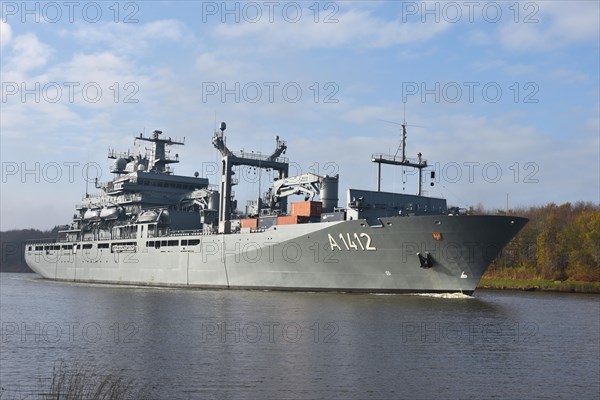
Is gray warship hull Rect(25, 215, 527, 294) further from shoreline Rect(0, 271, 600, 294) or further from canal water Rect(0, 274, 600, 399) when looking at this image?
shoreline Rect(0, 271, 600, 294)

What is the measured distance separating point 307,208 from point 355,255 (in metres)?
5.23

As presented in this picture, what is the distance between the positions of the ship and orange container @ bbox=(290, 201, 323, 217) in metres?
0.07

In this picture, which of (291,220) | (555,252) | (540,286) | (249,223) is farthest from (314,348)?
(555,252)

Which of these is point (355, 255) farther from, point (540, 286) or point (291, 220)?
point (540, 286)

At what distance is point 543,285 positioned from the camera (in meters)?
61.7

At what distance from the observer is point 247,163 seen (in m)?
50.2

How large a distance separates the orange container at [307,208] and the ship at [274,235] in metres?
0.07

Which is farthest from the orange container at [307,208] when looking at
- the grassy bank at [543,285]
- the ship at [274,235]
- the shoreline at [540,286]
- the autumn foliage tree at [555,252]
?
the autumn foliage tree at [555,252]

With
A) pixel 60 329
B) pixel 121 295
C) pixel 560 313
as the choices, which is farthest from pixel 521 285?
pixel 60 329

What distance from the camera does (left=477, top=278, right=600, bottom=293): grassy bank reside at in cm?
5884

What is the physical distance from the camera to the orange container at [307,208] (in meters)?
40.5

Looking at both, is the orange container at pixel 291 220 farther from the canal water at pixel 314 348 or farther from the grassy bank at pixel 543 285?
the grassy bank at pixel 543 285

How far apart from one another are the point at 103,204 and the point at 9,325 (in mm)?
37569

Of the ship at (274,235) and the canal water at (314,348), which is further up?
Answer: the ship at (274,235)
